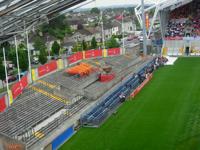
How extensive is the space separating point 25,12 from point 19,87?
1294cm

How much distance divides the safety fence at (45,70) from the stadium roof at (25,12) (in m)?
6.61

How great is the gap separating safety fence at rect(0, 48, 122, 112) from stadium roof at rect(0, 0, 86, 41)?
6608mm

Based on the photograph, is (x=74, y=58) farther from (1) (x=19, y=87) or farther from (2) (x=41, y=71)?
(1) (x=19, y=87)

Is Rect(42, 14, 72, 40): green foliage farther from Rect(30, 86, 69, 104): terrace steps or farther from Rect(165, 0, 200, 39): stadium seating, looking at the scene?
Rect(30, 86, 69, 104): terrace steps

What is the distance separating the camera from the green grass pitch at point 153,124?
71.5 ft

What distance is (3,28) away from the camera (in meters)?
16.9

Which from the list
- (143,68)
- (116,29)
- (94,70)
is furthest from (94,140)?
(116,29)

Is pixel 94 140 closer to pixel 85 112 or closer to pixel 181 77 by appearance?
pixel 85 112

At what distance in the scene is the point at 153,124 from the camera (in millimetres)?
25125

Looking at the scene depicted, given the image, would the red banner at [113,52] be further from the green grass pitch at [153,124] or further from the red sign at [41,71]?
the red sign at [41,71]

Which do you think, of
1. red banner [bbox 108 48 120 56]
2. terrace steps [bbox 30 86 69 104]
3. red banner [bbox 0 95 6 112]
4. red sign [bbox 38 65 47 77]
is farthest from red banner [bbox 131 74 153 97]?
red banner [bbox 0 95 6 112]

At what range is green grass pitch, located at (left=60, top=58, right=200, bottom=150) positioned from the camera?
21.8m

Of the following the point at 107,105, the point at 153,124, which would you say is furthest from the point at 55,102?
the point at 153,124

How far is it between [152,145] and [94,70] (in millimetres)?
20485
